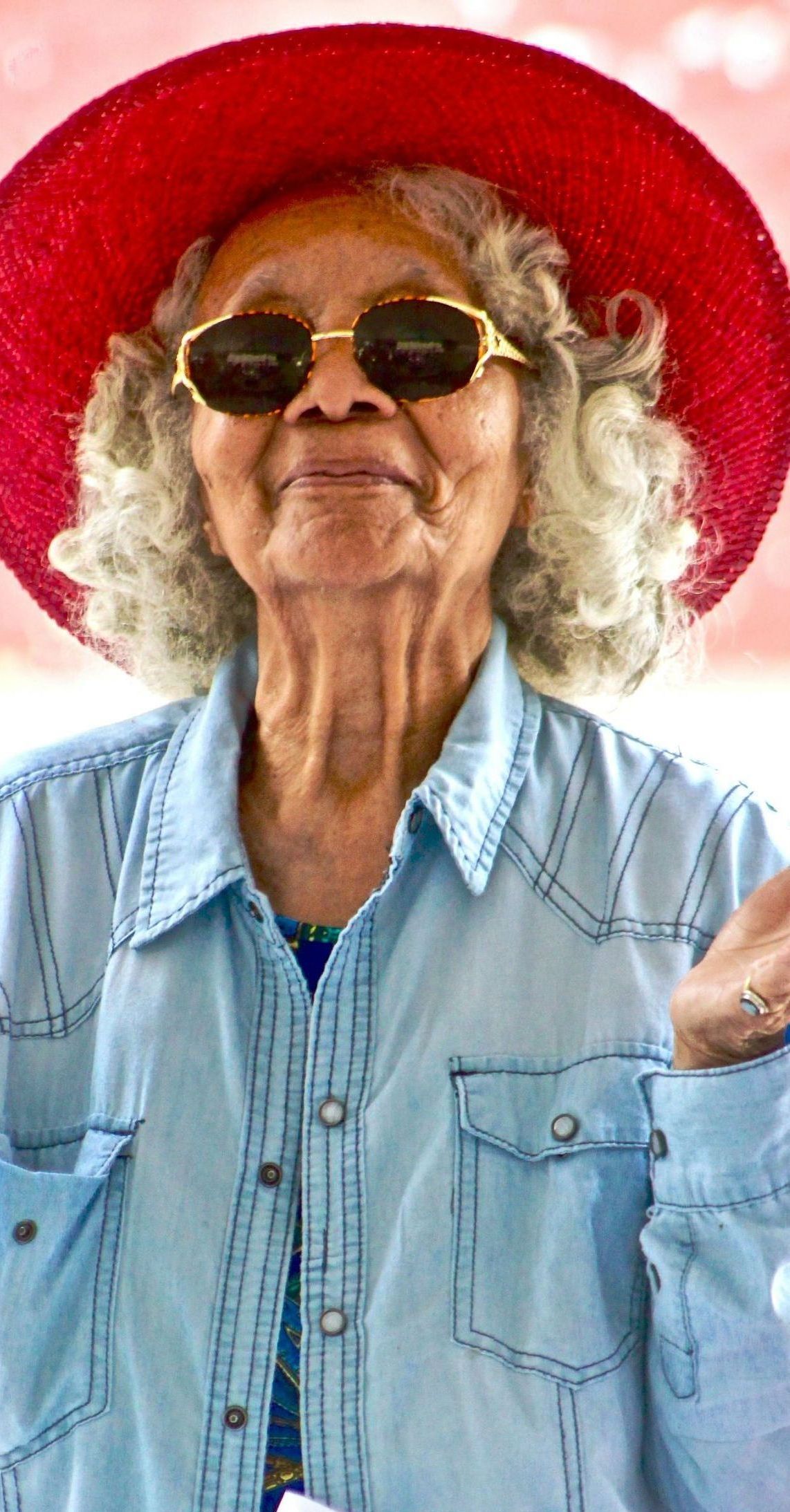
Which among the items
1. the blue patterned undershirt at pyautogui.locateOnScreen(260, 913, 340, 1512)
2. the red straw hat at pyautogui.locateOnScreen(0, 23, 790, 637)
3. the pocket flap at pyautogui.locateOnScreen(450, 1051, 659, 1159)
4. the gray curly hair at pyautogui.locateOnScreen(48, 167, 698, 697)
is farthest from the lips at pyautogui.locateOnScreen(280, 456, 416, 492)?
the blue patterned undershirt at pyautogui.locateOnScreen(260, 913, 340, 1512)

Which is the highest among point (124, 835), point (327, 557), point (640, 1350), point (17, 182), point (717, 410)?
point (17, 182)

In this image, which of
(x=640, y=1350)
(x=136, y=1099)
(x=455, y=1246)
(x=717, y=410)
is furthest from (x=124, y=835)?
(x=717, y=410)

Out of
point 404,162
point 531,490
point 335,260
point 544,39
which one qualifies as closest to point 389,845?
point 531,490

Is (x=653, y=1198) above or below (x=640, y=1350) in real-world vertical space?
above

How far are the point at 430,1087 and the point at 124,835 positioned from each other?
0.41 m

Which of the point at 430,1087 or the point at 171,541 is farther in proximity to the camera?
the point at 171,541

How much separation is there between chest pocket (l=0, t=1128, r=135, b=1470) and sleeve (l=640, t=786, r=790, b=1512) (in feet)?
1.50

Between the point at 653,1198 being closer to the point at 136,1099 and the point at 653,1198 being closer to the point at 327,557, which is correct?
the point at 136,1099

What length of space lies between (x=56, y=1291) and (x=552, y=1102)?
A: 0.44m

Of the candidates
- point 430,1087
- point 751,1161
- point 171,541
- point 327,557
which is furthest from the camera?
point 171,541

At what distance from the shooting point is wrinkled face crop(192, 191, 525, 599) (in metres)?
1.57

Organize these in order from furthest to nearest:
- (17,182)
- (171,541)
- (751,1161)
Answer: (171,541), (17,182), (751,1161)

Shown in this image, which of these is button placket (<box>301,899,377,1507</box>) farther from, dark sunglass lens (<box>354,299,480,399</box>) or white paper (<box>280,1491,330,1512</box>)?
dark sunglass lens (<box>354,299,480,399</box>)

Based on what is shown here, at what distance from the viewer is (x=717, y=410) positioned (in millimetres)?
1819
